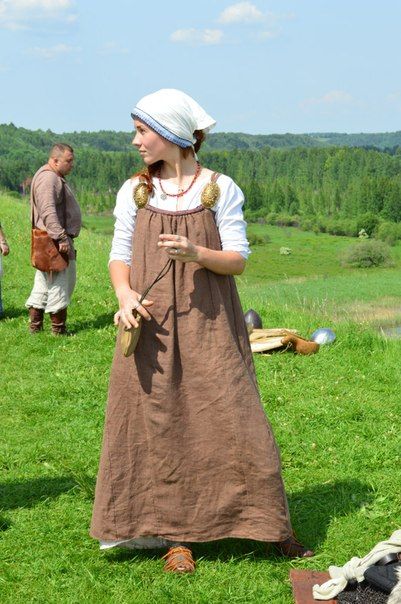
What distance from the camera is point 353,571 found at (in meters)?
3.68

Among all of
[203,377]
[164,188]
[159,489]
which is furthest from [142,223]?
[159,489]

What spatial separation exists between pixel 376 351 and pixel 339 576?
5368mm

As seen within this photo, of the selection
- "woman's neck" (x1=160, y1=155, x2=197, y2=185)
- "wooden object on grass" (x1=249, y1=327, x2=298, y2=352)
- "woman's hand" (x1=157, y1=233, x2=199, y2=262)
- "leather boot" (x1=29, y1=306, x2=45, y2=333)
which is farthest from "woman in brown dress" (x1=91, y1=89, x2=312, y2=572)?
"leather boot" (x1=29, y1=306, x2=45, y2=333)

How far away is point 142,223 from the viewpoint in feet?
13.3

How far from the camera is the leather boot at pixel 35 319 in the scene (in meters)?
10.1

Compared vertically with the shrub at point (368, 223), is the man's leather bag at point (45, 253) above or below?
above

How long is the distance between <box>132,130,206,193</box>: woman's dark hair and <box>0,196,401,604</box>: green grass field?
5.87ft

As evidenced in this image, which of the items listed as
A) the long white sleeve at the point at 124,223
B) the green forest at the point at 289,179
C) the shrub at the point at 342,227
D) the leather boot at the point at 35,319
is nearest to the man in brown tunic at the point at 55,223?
the leather boot at the point at 35,319

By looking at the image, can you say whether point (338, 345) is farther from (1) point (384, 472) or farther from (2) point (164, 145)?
(2) point (164, 145)

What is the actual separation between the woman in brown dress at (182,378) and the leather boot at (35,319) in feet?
20.1

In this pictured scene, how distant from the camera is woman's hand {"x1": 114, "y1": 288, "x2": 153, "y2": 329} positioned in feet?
12.8

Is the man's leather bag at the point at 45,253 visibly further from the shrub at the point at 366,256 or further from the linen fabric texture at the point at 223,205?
the shrub at the point at 366,256

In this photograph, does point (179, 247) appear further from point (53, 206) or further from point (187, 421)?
point (53, 206)

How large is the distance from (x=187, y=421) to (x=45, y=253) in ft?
19.6
